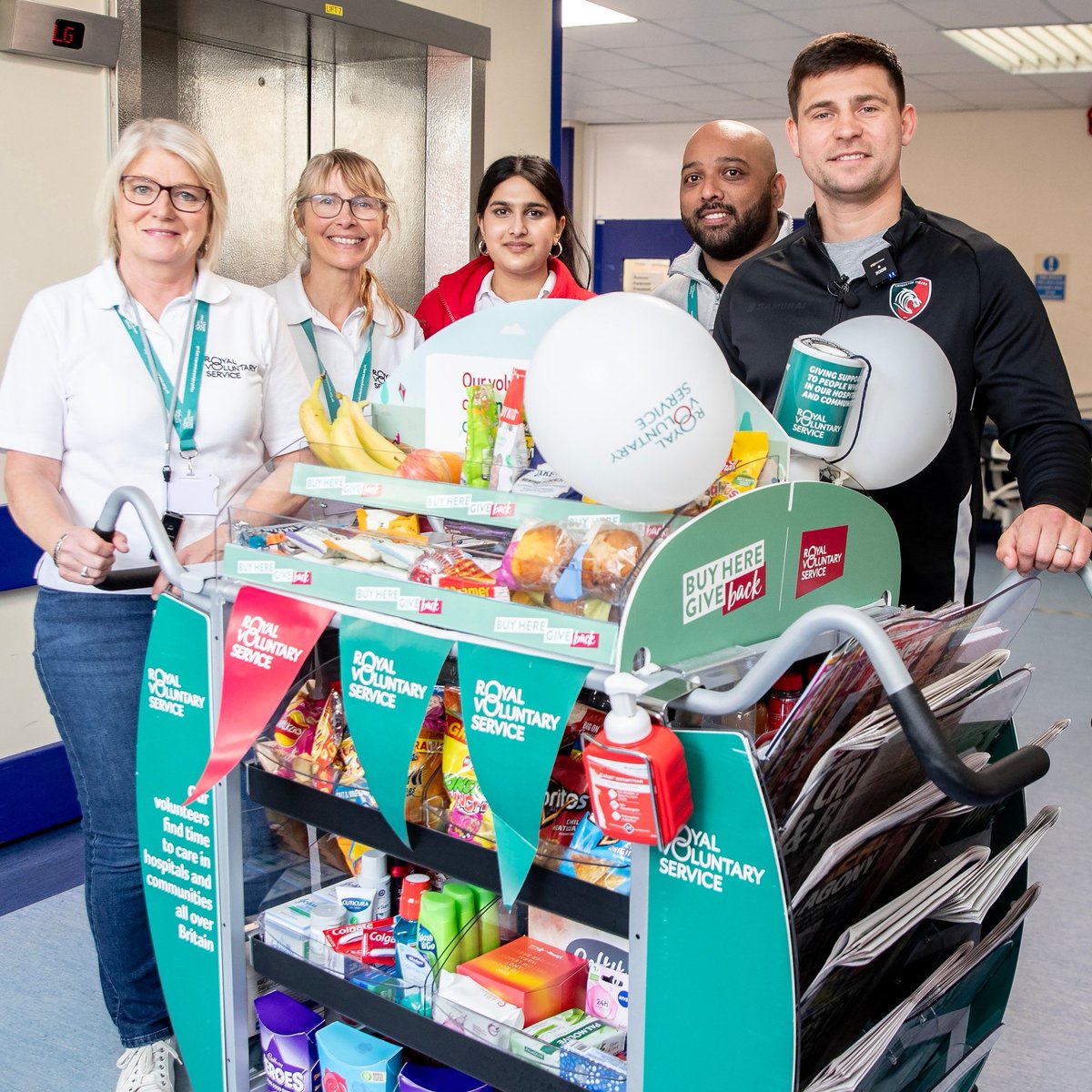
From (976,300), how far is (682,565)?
3.44ft

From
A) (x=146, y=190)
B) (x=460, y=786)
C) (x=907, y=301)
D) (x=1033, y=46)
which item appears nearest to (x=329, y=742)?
(x=460, y=786)

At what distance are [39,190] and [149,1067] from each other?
238cm

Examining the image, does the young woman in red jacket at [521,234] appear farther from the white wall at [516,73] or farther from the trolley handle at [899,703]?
the trolley handle at [899,703]

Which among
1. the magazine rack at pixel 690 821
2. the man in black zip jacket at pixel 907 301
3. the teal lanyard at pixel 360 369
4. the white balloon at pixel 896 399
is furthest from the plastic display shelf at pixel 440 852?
the teal lanyard at pixel 360 369

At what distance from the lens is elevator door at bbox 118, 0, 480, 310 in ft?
13.4

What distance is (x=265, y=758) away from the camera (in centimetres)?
188

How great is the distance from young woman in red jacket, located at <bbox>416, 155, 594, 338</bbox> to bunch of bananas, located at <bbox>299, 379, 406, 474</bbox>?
1185mm

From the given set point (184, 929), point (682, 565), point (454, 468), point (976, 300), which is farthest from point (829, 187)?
point (184, 929)

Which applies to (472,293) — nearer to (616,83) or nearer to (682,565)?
(682,565)

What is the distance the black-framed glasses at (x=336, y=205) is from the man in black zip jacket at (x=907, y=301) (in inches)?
43.2

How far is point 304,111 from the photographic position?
4570 millimetres

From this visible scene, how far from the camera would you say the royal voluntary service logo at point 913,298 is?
210cm

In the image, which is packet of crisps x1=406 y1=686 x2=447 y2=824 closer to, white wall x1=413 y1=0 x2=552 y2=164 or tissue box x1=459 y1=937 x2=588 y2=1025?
tissue box x1=459 y1=937 x2=588 y2=1025

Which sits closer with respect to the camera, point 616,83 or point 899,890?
point 899,890
